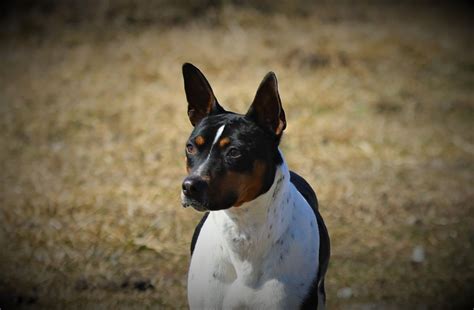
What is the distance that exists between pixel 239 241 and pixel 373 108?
6.78 meters

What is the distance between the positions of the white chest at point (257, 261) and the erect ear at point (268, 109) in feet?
0.93

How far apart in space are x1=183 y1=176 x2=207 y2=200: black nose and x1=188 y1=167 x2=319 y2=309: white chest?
11.9 inches

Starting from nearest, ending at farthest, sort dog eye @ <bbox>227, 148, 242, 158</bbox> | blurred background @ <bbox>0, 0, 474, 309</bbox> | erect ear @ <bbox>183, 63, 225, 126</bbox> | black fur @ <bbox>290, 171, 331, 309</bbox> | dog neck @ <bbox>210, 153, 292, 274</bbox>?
dog eye @ <bbox>227, 148, 242, 158</bbox> → dog neck @ <bbox>210, 153, 292, 274</bbox> → black fur @ <bbox>290, 171, 331, 309</bbox> → erect ear @ <bbox>183, 63, 225, 126</bbox> → blurred background @ <bbox>0, 0, 474, 309</bbox>

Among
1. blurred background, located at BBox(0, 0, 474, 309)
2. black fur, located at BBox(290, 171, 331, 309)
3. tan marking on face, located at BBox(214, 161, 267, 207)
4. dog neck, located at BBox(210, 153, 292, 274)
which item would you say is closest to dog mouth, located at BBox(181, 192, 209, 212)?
tan marking on face, located at BBox(214, 161, 267, 207)

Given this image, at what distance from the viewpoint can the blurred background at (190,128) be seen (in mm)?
5863

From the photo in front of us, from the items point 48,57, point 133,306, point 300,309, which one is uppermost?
point 48,57

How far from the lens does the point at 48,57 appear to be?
40.8ft

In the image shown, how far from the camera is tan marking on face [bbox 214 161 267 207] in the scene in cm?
352

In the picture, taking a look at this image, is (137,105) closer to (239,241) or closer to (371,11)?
(371,11)

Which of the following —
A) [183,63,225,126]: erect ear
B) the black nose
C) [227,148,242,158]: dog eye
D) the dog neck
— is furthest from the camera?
[183,63,225,126]: erect ear

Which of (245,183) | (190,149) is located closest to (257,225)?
(245,183)

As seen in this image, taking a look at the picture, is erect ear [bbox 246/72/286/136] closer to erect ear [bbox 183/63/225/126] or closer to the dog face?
the dog face

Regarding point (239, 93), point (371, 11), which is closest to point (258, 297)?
point (239, 93)


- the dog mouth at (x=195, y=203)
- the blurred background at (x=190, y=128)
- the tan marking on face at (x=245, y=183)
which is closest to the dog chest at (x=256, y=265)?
the tan marking on face at (x=245, y=183)
